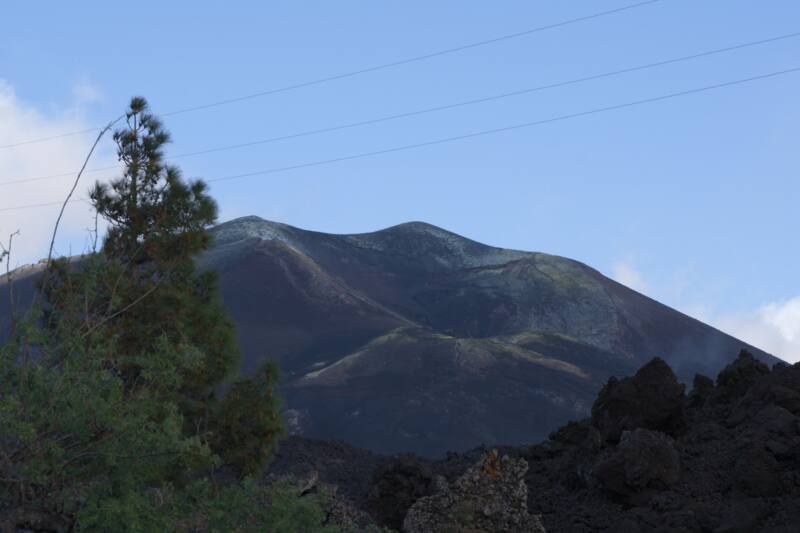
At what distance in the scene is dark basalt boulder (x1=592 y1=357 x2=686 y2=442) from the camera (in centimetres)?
2142

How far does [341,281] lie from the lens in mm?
93375

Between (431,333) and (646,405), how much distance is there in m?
50.3

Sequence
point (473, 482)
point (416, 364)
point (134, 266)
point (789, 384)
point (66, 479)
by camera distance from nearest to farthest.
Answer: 1. point (66, 479)
2. point (473, 482)
3. point (134, 266)
4. point (789, 384)
5. point (416, 364)

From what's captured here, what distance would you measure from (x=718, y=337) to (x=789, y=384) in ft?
260

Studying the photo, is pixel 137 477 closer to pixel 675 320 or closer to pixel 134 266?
pixel 134 266

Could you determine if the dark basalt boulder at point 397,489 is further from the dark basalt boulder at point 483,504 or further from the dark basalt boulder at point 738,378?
the dark basalt boulder at point 738,378

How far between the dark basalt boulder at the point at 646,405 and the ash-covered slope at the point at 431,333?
64.7 feet

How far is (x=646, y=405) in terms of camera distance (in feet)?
71.1

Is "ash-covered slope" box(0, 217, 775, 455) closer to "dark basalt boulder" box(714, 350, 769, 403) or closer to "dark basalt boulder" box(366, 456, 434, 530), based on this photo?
"dark basalt boulder" box(366, 456, 434, 530)

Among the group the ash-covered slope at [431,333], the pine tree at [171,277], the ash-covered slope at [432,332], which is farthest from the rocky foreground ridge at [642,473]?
the ash-covered slope at [432,332]

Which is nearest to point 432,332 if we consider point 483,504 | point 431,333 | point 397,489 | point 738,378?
point 431,333

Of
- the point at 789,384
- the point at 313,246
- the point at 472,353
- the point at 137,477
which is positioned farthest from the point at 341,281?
the point at 137,477

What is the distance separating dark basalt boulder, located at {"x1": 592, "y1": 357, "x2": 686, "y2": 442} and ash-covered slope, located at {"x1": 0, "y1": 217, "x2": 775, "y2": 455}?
19.7 metres

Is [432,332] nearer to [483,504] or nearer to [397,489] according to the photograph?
[397,489]
